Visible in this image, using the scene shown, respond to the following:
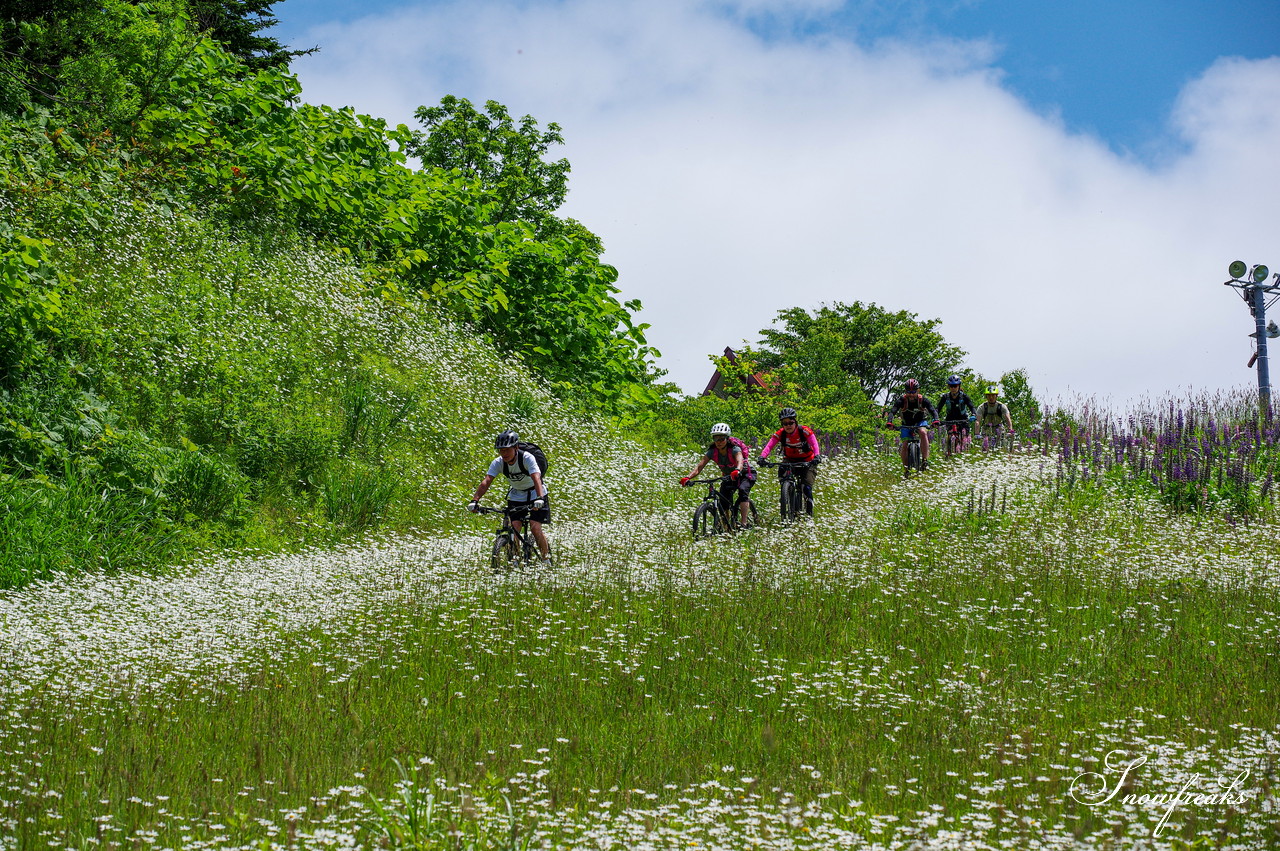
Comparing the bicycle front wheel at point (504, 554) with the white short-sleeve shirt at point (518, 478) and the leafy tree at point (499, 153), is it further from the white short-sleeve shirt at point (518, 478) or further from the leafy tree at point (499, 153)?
the leafy tree at point (499, 153)

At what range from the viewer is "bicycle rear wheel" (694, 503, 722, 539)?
14.0 meters

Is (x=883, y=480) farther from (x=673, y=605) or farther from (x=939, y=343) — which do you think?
(x=939, y=343)

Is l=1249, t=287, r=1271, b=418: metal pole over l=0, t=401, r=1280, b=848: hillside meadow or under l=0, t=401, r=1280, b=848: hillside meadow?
over

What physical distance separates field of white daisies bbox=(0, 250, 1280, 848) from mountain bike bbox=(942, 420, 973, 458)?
651cm

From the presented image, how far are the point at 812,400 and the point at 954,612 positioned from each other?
25.7 metres

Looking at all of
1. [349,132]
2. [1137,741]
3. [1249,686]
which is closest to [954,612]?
[1249,686]

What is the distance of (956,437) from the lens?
20.5 metres

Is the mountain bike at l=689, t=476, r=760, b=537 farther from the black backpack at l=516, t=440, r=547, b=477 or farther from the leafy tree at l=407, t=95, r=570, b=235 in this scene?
the leafy tree at l=407, t=95, r=570, b=235

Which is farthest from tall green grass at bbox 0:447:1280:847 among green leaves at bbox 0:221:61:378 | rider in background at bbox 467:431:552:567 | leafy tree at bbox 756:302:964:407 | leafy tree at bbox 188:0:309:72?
leafy tree at bbox 756:302:964:407

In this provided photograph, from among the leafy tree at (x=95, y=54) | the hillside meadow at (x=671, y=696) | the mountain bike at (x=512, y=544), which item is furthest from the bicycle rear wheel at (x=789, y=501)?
the leafy tree at (x=95, y=54)

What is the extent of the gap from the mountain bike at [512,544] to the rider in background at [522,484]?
6 centimetres

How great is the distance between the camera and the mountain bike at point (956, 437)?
776 inches

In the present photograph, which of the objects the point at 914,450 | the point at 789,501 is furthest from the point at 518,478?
the point at 914,450

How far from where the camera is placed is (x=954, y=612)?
8.76 m
